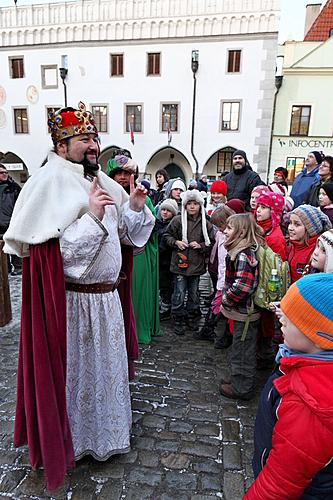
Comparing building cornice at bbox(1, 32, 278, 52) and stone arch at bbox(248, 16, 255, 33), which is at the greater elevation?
stone arch at bbox(248, 16, 255, 33)

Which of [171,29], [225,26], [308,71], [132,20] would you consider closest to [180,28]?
[171,29]

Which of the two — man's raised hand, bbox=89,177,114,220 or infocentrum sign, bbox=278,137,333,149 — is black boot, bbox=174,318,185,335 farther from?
infocentrum sign, bbox=278,137,333,149

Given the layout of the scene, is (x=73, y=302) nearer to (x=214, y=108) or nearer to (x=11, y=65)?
(x=214, y=108)

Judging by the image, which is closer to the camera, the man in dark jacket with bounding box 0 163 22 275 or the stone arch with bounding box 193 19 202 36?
the man in dark jacket with bounding box 0 163 22 275

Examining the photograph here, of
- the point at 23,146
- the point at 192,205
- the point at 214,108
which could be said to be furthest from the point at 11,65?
the point at 192,205

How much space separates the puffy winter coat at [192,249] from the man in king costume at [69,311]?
2.01 m

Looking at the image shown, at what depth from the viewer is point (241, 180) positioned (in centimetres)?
561

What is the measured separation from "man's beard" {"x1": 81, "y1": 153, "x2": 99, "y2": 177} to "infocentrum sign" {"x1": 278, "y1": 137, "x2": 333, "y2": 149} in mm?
17789

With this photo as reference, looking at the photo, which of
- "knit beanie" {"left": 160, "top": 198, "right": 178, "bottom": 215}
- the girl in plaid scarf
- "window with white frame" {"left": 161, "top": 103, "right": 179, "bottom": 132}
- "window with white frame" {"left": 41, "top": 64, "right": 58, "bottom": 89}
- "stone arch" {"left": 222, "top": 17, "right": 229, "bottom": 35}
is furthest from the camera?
"window with white frame" {"left": 41, "top": 64, "right": 58, "bottom": 89}

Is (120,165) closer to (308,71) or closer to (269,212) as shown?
(269,212)

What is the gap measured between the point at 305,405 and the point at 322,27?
25.9 m

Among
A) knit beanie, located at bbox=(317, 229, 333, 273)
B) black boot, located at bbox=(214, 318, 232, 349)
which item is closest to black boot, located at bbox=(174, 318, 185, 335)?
black boot, located at bbox=(214, 318, 232, 349)

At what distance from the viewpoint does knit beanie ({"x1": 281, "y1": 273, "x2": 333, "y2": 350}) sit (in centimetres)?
117

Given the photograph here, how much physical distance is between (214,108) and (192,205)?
14.9 meters
